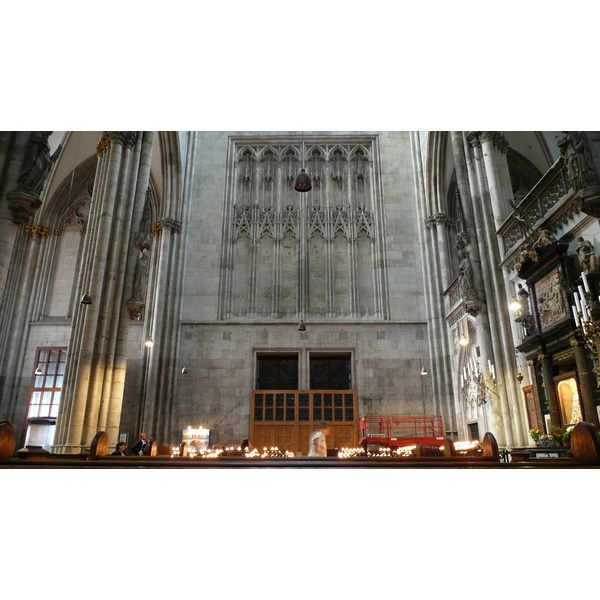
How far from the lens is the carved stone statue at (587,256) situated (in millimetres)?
7344

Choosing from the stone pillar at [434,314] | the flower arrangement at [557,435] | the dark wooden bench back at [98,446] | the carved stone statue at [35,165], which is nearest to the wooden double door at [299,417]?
the stone pillar at [434,314]

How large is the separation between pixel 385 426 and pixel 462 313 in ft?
16.6

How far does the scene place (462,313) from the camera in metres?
14.6

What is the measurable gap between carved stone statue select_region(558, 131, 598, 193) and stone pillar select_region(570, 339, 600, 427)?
289cm

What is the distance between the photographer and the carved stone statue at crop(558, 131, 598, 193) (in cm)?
642

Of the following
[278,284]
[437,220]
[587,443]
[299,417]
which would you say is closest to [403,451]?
[299,417]

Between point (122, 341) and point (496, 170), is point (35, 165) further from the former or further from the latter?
point (496, 170)

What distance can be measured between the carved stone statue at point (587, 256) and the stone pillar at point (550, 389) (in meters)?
2.37

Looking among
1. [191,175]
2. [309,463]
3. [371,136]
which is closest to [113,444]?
[309,463]

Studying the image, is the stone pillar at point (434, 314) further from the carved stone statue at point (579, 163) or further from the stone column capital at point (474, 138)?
the carved stone statue at point (579, 163)

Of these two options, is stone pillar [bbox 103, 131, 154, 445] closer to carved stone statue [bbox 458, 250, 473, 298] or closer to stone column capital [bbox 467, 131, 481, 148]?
carved stone statue [bbox 458, 250, 473, 298]

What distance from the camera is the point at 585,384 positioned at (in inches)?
299

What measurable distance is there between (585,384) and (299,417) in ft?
35.7

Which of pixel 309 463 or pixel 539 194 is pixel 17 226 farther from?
pixel 539 194
